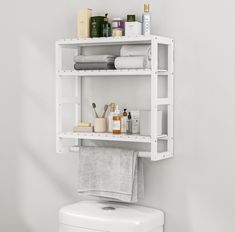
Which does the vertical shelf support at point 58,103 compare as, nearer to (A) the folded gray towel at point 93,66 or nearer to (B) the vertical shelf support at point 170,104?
(A) the folded gray towel at point 93,66

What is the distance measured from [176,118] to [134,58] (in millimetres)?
390

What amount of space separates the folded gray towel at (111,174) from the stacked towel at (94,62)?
44 centimetres

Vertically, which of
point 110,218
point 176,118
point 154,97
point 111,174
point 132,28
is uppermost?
point 132,28

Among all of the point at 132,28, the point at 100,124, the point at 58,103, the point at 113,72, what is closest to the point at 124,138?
the point at 100,124

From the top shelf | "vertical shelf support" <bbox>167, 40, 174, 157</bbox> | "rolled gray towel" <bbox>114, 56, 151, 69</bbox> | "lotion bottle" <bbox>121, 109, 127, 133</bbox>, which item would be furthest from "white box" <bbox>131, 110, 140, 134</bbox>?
the top shelf

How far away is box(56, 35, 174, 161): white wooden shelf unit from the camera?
2564 millimetres

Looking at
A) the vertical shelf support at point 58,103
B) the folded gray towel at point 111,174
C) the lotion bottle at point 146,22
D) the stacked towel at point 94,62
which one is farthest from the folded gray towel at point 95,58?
the folded gray towel at point 111,174

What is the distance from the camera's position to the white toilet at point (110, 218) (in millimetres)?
2623

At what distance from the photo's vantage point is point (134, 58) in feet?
8.67

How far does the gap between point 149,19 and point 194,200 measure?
3.18ft

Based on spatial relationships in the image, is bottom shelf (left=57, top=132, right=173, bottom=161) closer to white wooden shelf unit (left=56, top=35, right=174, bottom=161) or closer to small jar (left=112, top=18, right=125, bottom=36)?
white wooden shelf unit (left=56, top=35, right=174, bottom=161)

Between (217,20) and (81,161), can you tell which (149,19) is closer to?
(217,20)

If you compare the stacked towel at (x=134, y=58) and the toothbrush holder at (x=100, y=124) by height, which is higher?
the stacked towel at (x=134, y=58)

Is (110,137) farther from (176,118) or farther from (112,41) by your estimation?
(112,41)
